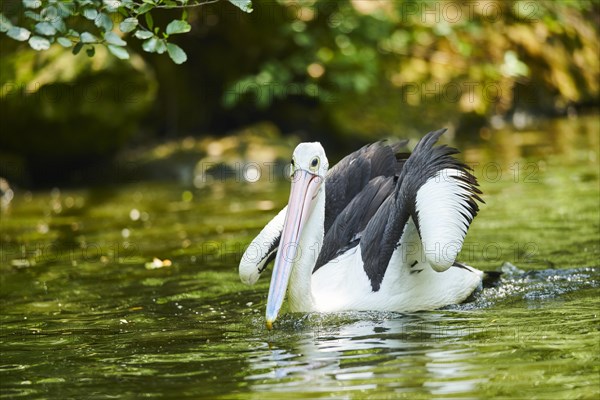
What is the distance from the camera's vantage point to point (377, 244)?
20.1ft

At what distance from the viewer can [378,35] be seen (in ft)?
51.4

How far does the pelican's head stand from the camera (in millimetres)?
5496

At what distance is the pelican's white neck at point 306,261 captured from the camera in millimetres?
5699

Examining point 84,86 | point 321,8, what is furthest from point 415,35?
point 84,86

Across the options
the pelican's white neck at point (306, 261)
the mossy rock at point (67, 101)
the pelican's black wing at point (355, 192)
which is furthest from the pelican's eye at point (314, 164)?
the mossy rock at point (67, 101)

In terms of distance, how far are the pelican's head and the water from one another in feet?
1.39

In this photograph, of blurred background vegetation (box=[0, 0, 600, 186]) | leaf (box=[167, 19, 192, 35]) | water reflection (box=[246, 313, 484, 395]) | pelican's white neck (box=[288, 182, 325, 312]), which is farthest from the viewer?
blurred background vegetation (box=[0, 0, 600, 186])

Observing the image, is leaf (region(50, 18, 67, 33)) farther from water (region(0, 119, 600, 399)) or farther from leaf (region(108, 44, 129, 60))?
water (region(0, 119, 600, 399))

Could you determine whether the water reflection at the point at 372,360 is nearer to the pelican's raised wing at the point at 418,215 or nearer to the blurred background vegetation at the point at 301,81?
the pelican's raised wing at the point at 418,215

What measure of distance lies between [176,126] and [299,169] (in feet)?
36.1

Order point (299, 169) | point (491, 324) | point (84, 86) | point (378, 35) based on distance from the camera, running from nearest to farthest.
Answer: point (491, 324)
point (299, 169)
point (84, 86)
point (378, 35)

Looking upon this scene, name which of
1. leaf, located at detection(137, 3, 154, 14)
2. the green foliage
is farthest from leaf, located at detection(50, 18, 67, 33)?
leaf, located at detection(137, 3, 154, 14)

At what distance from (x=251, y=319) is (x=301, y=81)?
1026 centimetres

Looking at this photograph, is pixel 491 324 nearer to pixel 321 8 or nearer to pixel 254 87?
pixel 254 87
